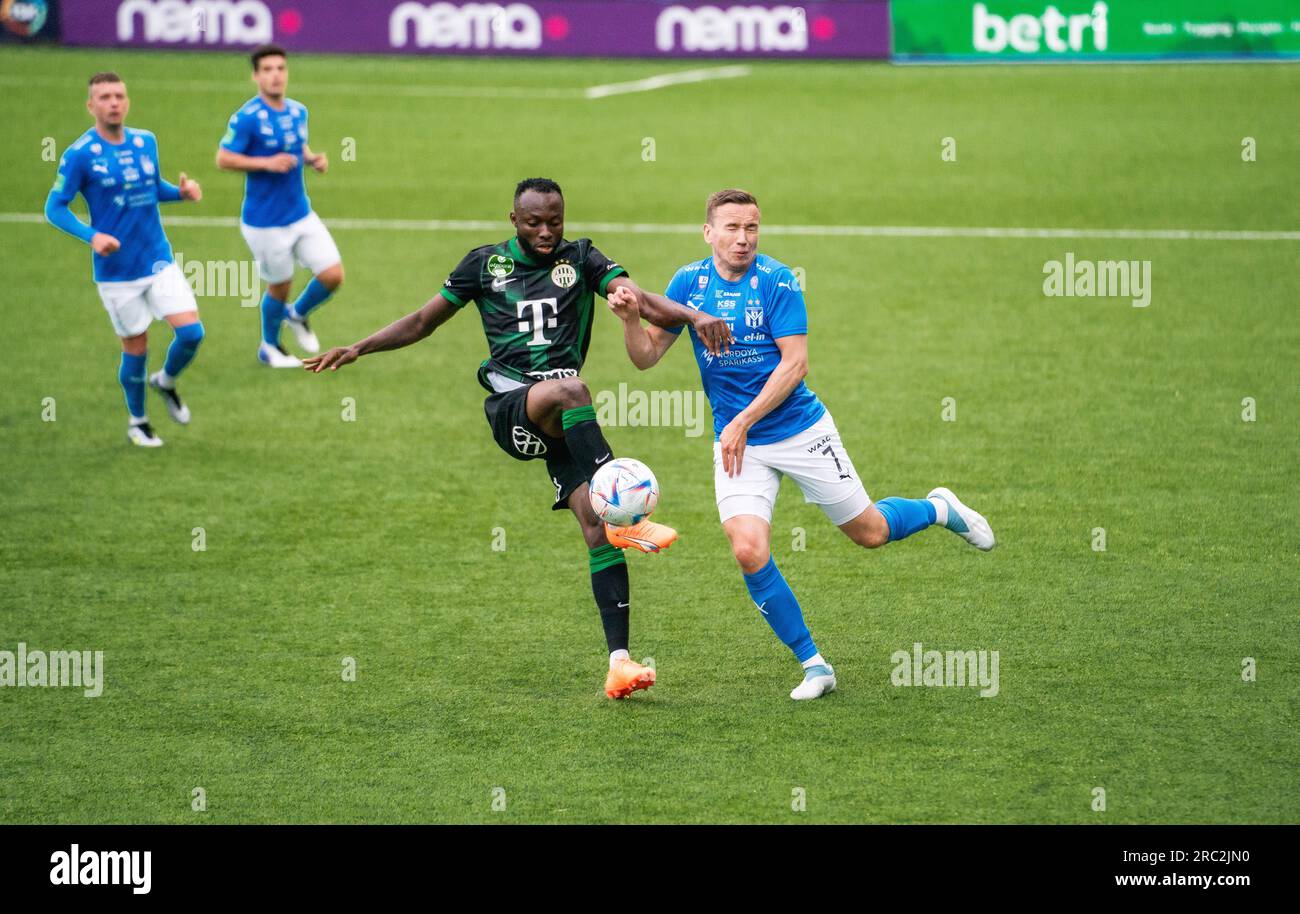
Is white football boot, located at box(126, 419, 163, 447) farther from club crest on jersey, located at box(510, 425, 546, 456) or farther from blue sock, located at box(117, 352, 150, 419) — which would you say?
club crest on jersey, located at box(510, 425, 546, 456)

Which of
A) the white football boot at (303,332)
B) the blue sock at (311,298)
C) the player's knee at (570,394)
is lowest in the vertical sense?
the player's knee at (570,394)

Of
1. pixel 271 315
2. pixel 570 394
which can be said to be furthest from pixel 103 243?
pixel 570 394

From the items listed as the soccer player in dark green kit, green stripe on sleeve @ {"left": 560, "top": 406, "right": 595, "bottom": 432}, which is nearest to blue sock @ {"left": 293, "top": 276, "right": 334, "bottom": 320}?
the soccer player in dark green kit

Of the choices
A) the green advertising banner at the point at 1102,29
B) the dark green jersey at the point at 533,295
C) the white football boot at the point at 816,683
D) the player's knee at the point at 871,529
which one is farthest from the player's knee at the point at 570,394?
the green advertising banner at the point at 1102,29

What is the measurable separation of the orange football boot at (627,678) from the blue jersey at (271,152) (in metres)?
7.80

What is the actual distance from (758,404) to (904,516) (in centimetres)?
132

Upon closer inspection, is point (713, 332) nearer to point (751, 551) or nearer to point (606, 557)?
point (751, 551)

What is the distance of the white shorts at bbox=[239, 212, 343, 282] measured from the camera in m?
14.0

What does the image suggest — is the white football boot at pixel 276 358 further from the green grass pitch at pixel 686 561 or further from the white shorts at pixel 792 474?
the white shorts at pixel 792 474

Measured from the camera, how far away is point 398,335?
297 inches

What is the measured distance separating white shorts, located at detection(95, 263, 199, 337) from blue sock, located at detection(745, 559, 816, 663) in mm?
6033

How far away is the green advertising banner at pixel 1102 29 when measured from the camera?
29156 millimetres
